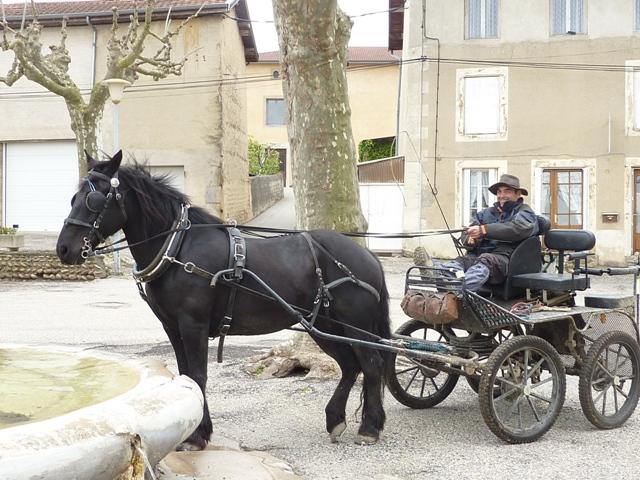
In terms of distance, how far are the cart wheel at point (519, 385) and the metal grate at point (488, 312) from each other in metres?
0.21

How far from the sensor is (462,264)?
6246 mm

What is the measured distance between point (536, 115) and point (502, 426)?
17.6 metres

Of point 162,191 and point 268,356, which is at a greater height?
point 162,191

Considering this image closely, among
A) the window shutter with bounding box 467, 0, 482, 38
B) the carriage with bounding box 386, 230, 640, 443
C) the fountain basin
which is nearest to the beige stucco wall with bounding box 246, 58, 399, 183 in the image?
the window shutter with bounding box 467, 0, 482, 38

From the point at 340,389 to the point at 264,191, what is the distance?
27.8 metres

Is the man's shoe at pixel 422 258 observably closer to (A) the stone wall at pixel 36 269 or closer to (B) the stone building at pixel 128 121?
(A) the stone wall at pixel 36 269

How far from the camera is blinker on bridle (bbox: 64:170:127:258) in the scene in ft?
16.5

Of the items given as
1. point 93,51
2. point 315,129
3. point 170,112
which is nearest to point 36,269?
point 170,112

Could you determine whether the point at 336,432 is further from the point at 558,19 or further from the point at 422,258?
the point at 558,19

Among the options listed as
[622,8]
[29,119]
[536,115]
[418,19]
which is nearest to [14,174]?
[29,119]

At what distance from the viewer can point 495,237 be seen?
6.00 m

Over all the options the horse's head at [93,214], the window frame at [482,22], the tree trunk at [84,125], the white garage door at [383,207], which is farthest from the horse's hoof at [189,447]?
the window frame at [482,22]

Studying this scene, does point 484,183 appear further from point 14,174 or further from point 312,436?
point 312,436

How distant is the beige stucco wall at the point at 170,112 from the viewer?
2456 cm
